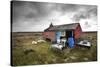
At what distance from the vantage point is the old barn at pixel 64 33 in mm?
2281

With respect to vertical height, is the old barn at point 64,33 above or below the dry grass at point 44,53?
above

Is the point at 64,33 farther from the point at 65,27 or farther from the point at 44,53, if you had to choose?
the point at 44,53

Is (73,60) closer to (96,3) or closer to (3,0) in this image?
(96,3)

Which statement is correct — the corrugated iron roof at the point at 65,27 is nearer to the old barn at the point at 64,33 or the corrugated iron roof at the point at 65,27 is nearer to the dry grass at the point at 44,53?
the old barn at the point at 64,33

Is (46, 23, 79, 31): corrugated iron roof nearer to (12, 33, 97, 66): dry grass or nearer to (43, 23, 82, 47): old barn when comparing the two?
(43, 23, 82, 47): old barn

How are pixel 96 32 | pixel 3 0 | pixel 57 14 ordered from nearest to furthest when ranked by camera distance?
1. pixel 3 0
2. pixel 57 14
3. pixel 96 32

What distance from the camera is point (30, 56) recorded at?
2.21m

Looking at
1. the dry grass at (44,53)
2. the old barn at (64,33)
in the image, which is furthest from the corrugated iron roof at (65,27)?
the dry grass at (44,53)

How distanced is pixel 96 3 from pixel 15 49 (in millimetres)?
1232

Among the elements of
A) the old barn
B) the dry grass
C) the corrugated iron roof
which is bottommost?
the dry grass

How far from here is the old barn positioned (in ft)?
7.48

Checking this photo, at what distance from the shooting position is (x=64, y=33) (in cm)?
233

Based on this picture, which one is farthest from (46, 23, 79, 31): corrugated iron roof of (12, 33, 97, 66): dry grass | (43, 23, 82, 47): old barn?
(12, 33, 97, 66): dry grass

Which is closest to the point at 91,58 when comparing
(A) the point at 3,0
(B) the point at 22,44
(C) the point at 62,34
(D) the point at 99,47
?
(D) the point at 99,47
